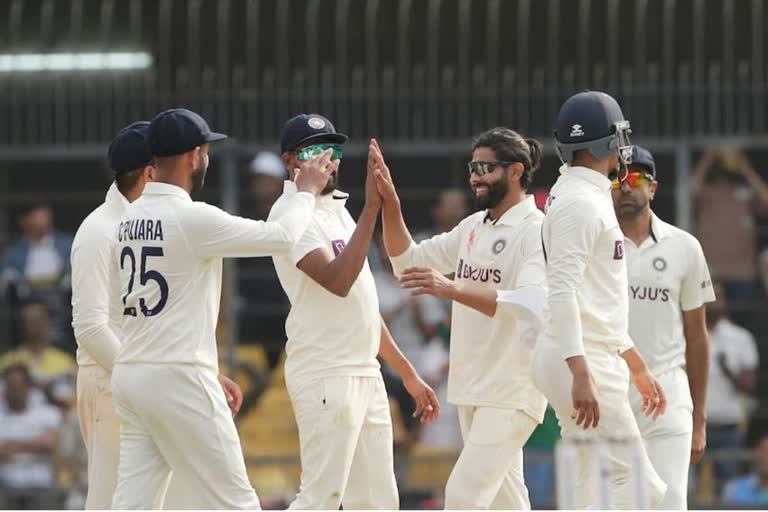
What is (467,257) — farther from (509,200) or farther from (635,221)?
(635,221)

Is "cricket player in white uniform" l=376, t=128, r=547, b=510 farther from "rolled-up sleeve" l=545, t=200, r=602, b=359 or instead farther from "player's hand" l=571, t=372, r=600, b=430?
"player's hand" l=571, t=372, r=600, b=430

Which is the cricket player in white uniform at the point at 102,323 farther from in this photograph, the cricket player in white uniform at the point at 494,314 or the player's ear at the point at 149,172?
the cricket player in white uniform at the point at 494,314

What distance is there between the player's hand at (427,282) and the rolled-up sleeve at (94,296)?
125 cm

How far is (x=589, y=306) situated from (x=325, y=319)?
1.18m

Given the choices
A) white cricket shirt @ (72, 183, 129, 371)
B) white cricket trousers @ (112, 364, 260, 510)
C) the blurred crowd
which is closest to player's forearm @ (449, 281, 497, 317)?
white cricket trousers @ (112, 364, 260, 510)

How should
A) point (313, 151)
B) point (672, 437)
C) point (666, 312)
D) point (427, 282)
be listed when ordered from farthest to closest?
1. point (666, 312)
2. point (672, 437)
3. point (313, 151)
4. point (427, 282)

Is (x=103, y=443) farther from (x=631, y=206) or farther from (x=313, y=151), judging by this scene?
(x=631, y=206)

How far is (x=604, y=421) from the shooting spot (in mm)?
7383

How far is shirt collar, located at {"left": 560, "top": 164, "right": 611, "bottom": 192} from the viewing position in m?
7.46

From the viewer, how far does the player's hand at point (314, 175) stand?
24.4 feet

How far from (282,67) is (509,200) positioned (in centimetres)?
440

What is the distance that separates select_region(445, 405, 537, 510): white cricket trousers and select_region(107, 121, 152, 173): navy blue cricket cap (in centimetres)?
178

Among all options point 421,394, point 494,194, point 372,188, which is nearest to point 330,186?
point 372,188

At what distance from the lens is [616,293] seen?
748 centimetres
